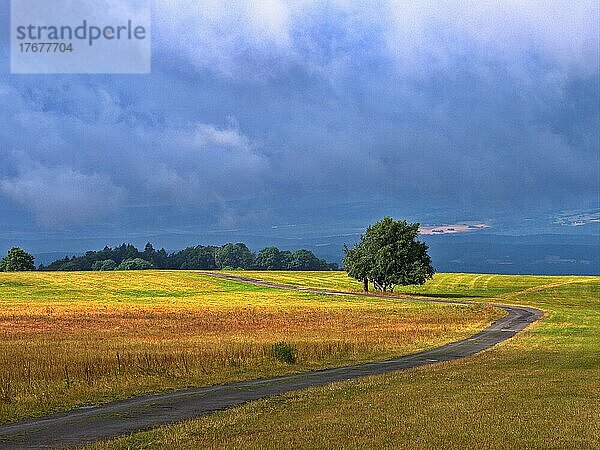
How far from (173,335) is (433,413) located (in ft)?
123

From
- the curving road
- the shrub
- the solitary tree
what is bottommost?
the curving road

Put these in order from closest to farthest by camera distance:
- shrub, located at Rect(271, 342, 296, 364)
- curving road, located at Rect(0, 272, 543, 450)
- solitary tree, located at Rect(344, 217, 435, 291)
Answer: curving road, located at Rect(0, 272, 543, 450) < shrub, located at Rect(271, 342, 296, 364) < solitary tree, located at Rect(344, 217, 435, 291)

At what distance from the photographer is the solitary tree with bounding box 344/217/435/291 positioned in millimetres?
126250

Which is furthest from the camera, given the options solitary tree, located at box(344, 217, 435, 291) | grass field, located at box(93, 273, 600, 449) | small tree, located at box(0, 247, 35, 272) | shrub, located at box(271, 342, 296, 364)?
small tree, located at box(0, 247, 35, 272)

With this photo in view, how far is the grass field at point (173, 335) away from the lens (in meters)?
30.4

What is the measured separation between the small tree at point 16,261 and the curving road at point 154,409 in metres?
171

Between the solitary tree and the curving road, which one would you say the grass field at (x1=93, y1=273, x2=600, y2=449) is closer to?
the curving road

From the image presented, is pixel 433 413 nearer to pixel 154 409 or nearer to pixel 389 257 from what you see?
pixel 154 409

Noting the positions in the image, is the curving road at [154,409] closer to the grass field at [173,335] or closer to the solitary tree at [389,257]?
the grass field at [173,335]

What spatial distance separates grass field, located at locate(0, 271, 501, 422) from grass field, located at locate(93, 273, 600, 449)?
655cm

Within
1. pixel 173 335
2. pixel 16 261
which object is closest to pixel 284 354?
pixel 173 335

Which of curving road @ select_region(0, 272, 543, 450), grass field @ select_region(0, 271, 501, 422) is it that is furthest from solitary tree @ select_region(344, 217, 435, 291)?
curving road @ select_region(0, 272, 543, 450)

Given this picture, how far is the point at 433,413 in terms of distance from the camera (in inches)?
845

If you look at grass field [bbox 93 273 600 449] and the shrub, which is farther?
the shrub
